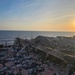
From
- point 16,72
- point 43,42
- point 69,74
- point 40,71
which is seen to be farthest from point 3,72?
point 43,42

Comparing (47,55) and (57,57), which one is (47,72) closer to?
(57,57)

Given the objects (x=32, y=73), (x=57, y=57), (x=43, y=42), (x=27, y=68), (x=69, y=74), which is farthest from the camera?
(x=43, y=42)

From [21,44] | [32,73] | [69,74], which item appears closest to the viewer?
[69,74]

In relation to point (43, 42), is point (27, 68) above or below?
below

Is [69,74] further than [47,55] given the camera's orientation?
No

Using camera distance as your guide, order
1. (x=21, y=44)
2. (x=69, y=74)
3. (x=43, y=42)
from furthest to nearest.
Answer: (x=21, y=44) → (x=43, y=42) → (x=69, y=74)

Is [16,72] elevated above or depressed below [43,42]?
below

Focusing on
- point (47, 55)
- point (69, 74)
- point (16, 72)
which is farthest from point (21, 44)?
point (69, 74)

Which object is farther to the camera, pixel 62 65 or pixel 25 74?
pixel 62 65

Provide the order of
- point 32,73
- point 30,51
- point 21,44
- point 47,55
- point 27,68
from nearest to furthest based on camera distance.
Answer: point 32,73 → point 27,68 → point 47,55 → point 30,51 → point 21,44

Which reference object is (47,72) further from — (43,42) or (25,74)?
(43,42)
